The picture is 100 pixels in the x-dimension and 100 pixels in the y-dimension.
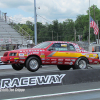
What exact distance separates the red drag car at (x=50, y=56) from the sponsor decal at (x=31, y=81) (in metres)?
2.61

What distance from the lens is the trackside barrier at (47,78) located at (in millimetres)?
6902

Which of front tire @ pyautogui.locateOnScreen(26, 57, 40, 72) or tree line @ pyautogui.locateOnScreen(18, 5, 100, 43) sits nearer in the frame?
front tire @ pyautogui.locateOnScreen(26, 57, 40, 72)


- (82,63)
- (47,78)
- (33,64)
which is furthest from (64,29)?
(47,78)

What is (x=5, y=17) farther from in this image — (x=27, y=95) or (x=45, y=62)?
(x=27, y=95)

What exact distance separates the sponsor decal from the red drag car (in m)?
2.61

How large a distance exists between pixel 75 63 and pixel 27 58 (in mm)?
2629

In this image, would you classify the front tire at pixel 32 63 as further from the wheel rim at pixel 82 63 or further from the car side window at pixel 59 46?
the wheel rim at pixel 82 63

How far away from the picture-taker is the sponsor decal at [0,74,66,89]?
6.83 metres

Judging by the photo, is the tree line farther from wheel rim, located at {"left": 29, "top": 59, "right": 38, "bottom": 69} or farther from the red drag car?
wheel rim, located at {"left": 29, "top": 59, "right": 38, "bottom": 69}

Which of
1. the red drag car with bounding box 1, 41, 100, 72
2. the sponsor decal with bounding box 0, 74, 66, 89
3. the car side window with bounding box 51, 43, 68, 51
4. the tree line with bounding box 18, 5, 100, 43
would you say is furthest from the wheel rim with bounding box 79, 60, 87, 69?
the tree line with bounding box 18, 5, 100, 43

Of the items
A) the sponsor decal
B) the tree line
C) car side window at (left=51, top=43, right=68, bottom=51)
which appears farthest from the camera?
the tree line

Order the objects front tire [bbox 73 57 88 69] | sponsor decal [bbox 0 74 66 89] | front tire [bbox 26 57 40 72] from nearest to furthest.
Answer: sponsor decal [bbox 0 74 66 89] → front tire [bbox 26 57 40 72] → front tire [bbox 73 57 88 69]

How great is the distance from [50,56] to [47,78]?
10.8ft

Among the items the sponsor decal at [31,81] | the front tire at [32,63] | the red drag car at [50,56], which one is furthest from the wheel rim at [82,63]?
the sponsor decal at [31,81]
